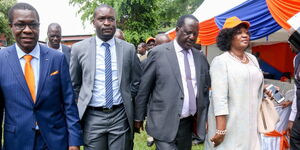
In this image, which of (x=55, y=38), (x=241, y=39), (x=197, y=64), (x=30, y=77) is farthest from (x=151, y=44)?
(x=30, y=77)

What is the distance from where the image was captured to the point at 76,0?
21.0 m

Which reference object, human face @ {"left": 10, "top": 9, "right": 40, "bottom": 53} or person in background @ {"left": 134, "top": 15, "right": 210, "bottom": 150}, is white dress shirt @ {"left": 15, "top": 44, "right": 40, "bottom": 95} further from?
person in background @ {"left": 134, "top": 15, "right": 210, "bottom": 150}

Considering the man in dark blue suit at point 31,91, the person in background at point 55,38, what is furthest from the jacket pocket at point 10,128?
the person in background at point 55,38

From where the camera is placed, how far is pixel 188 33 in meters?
3.07

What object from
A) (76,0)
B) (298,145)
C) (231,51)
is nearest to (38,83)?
(231,51)

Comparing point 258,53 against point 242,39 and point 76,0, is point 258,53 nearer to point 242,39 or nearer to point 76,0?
point 242,39

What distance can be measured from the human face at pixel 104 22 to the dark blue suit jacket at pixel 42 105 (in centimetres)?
75

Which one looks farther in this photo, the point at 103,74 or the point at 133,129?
the point at 133,129

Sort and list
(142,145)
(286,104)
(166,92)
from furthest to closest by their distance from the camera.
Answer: (142,145) < (286,104) < (166,92)

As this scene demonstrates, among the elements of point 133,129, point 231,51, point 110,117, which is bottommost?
point 133,129

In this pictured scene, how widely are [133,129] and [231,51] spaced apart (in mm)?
1401

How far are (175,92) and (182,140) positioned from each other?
598mm

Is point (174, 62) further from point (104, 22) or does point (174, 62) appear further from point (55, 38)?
point (55, 38)

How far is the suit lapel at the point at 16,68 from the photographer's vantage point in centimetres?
215
